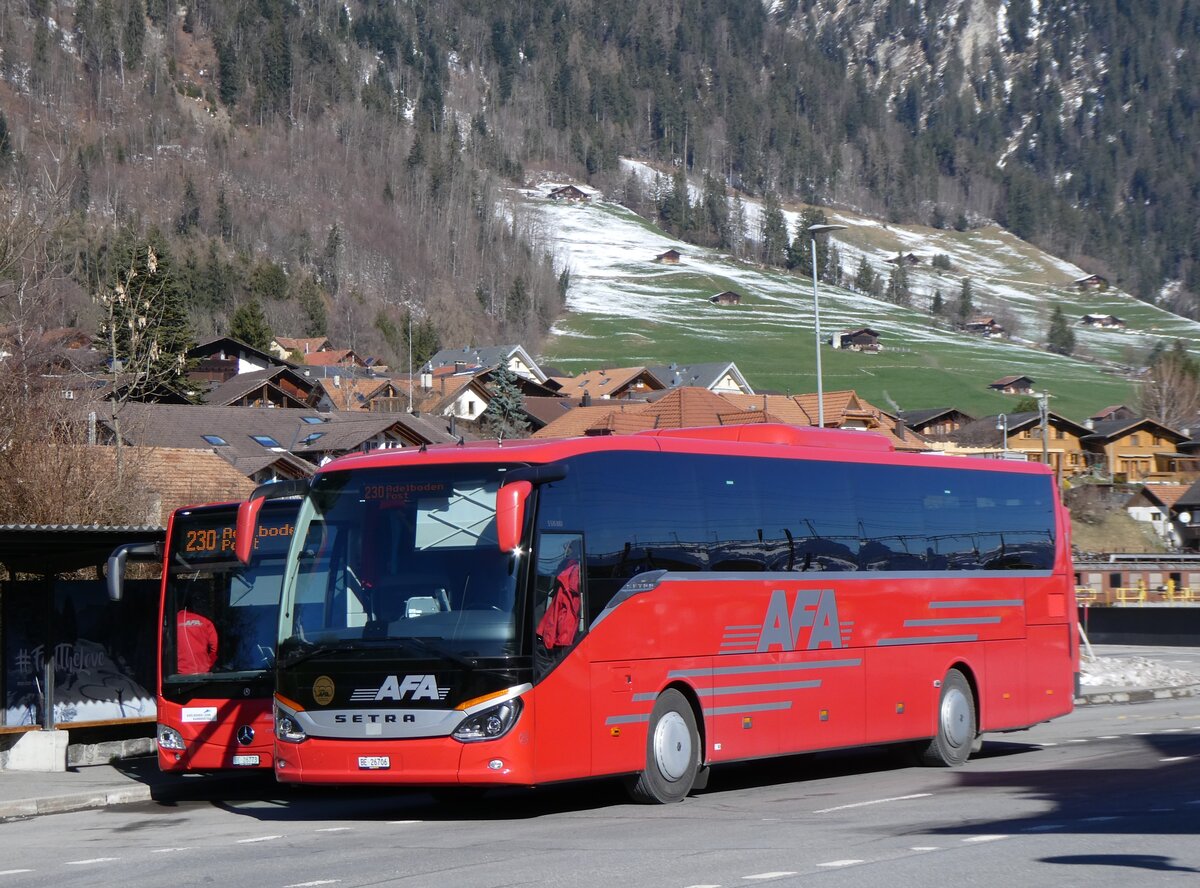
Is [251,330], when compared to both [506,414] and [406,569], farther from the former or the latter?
[406,569]

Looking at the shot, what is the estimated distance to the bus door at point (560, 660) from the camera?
12.7 meters

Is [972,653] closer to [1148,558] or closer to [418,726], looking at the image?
[418,726]

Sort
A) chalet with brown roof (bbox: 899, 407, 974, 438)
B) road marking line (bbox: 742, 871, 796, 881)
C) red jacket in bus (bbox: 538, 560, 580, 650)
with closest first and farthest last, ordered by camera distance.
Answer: road marking line (bbox: 742, 871, 796, 881)
red jacket in bus (bbox: 538, 560, 580, 650)
chalet with brown roof (bbox: 899, 407, 974, 438)

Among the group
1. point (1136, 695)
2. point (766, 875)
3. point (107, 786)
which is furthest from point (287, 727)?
point (1136, 695)

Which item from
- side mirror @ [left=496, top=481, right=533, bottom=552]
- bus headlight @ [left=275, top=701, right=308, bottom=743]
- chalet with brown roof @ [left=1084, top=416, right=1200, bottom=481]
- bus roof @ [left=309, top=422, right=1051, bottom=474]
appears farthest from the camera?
chalet with brown roof @ [left=1084, top=416, right=1200, bottom=481]

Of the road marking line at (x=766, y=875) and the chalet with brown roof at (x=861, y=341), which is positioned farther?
the chalet with brown roof at (x=861, y=341)

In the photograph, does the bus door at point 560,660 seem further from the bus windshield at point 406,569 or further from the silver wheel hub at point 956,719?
the silver wheel hub at point 956,719

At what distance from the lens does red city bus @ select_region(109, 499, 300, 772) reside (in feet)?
51.1

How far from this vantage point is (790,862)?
34.2 ft

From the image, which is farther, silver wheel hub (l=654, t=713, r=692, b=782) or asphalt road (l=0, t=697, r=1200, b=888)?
silver wheel hub (l=654, t=713, r=692, b=782)

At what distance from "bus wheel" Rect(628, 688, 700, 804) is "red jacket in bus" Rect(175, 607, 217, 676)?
15.6ft

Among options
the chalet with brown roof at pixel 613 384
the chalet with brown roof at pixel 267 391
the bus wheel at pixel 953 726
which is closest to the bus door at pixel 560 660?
the bus wheel at pixel 953 726

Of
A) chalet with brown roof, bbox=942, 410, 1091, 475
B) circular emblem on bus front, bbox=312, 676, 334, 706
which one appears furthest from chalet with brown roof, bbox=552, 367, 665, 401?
circular emblem on bus front, bbox=312, 676, 334, 706

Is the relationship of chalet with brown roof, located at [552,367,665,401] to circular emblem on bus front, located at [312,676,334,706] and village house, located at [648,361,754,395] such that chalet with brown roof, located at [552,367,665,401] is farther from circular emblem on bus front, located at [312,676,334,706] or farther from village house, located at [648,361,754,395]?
circular emblem on bus front, located at [312,676,334,706]
